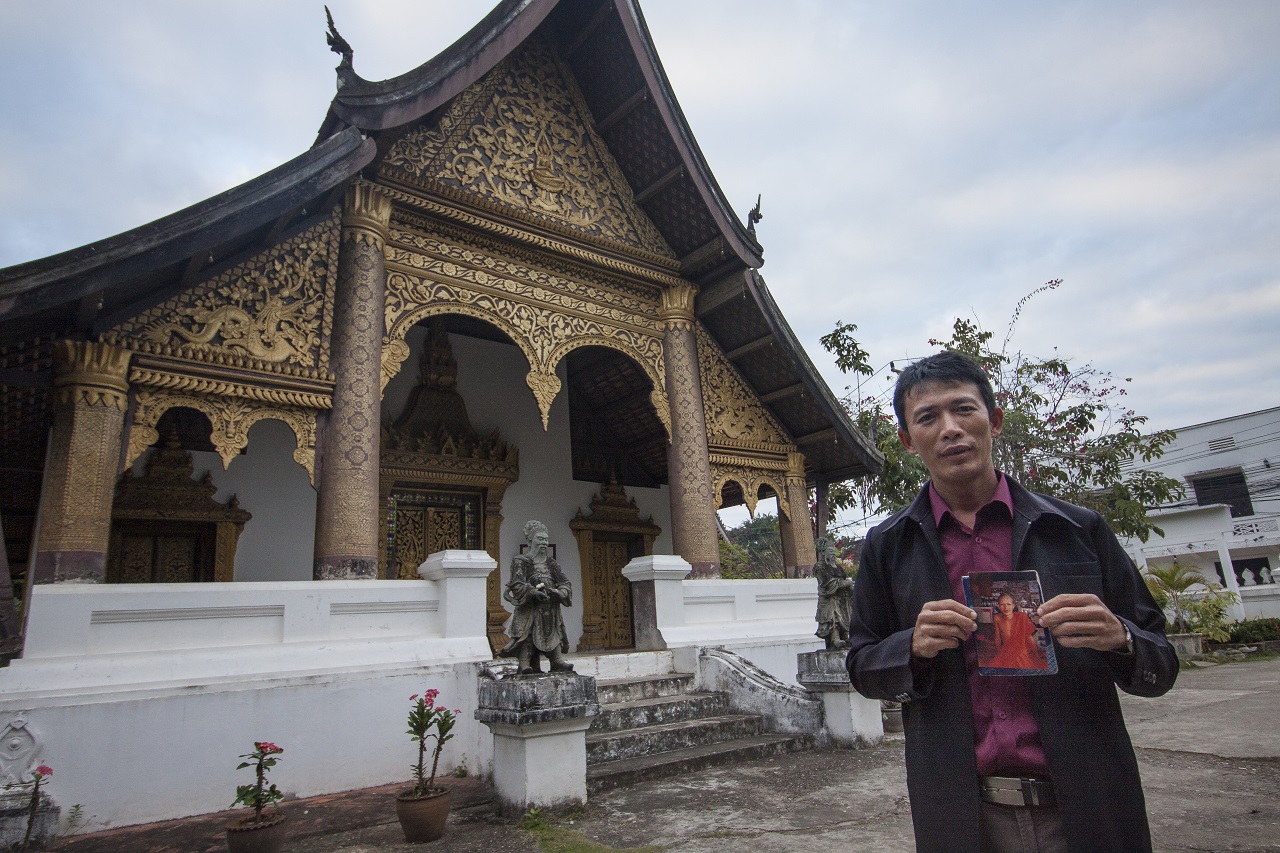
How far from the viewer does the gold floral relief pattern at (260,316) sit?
5.28 m

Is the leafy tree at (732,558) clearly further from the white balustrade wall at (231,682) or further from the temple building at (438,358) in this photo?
the white balustrade wall at (231,682)

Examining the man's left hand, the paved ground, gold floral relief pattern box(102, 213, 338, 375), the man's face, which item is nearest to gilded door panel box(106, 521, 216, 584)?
gold floral relief pattern box(102, 213, 338, 375)

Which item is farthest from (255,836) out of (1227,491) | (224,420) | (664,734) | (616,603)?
(1227,491)

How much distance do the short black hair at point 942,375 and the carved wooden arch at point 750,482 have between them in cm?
670

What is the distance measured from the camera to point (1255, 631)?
50.3 feet

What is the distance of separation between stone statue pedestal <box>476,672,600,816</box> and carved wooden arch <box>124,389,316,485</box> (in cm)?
253

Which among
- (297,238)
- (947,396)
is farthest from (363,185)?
(947,396)

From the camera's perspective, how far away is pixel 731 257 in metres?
8.46

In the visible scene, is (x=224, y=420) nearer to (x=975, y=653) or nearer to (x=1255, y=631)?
(x=975, y=653)

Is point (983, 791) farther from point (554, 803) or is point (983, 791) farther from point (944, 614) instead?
point (554, 803)

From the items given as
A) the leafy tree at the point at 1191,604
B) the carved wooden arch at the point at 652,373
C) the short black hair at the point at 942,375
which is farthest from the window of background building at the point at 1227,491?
the short black hair at the point at 942,375

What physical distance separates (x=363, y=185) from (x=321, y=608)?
3501mm

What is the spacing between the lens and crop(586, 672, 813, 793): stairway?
5.04 m

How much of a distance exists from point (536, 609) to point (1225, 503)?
3021 cm
